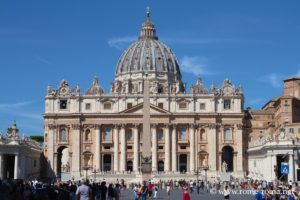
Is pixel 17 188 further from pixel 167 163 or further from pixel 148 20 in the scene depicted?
pixel 148 20

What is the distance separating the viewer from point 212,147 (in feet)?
322

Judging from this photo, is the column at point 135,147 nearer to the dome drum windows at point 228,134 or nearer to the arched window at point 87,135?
the arched window at point 87,135

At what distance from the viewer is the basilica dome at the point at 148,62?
405 ft

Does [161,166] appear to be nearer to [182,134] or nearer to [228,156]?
[182,134]

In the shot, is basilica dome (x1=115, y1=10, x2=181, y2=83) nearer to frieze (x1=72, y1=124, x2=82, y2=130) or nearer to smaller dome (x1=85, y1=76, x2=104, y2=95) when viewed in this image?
smaller dome (x1=85, y1=76, x2=104, y2=95)

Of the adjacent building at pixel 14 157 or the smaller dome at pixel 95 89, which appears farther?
the smaller dome at pixel 95 89

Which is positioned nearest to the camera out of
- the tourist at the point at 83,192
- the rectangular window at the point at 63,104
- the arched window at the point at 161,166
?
the tourist at the point at 83,192

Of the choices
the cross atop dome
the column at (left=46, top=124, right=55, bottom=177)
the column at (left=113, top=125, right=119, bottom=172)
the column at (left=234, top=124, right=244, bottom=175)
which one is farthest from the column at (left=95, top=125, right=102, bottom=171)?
the cross atop dome

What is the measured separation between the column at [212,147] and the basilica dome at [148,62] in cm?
2544

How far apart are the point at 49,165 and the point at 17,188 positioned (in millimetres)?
67680

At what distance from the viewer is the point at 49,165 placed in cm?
9756

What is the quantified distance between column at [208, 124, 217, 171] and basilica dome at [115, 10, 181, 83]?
83.5ft

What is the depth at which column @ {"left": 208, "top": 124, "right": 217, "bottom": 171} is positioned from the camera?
97.2 metres

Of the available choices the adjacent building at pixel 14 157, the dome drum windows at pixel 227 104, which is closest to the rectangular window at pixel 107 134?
the adjacent building at pixel 14 157
